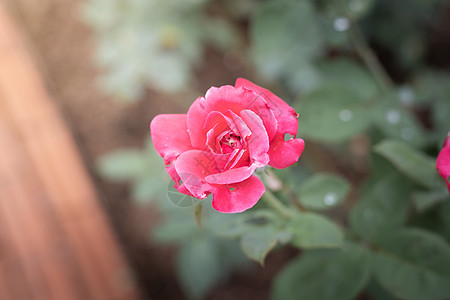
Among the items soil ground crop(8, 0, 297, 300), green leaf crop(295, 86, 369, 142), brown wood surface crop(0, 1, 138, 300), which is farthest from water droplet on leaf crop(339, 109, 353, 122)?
brown wood surface crop(0, 1, 138, 300)

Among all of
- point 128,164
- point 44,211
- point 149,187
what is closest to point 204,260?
point 149,187

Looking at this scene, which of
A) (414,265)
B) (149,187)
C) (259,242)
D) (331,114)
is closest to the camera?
(259,242)

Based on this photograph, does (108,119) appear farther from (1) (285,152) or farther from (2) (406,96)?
(1) (285,152)

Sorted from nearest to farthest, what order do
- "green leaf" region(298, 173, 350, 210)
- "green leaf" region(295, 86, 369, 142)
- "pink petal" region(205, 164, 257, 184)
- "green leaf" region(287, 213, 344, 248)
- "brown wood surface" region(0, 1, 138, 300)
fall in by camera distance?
"pink petal" region(205, 164, 257, 184)
"green leaf" region(287, 213, 344, 248)
"green leaf" region(298, 173, 350, 210)
"green leaf" region(295, 86, 369, 142)
"brown wood surface" region(0, 1, 138, 300)

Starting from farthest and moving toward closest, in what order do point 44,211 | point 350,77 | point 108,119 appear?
point 108,119 < point 44,211 < point 350,77

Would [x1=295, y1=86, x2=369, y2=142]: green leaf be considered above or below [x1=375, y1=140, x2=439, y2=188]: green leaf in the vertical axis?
above

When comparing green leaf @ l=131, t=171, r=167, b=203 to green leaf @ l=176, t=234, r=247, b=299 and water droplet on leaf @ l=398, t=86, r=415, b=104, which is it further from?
water droplet on leaf @ l=398, t=86, r=415, b=104

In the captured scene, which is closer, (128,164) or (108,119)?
(128,164)

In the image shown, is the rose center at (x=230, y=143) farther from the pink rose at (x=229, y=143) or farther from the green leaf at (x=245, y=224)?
the green leaf at (x=245, y=224)
